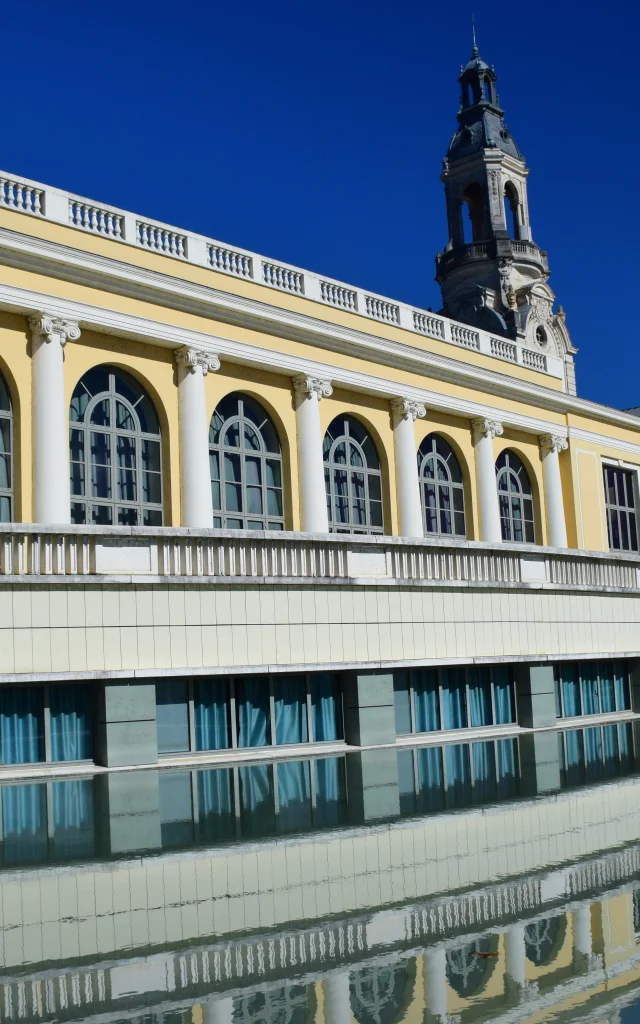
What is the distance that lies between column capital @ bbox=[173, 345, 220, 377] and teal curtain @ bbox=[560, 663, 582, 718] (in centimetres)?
1116

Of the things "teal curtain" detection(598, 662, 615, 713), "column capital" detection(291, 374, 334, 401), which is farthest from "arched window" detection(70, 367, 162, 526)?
"teal curtain" detection(598, 662, 615, 713)

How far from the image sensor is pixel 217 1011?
5.95 meters

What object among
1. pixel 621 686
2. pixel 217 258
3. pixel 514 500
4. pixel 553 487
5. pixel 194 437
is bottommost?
pixel 621 686

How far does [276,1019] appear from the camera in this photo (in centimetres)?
585

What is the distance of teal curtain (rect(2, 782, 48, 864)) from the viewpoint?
412 inches

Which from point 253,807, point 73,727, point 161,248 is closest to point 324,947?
point 253,807

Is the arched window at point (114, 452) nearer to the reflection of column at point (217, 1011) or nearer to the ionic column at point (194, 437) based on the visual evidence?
the ionic column at point (194, 437)

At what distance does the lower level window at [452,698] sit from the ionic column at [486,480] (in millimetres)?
12818

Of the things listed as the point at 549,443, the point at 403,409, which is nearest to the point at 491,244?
the point at 549,443

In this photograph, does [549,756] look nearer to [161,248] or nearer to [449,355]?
[161,248]

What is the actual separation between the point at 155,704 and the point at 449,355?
20.8 m

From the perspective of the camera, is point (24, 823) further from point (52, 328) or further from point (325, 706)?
point (52, 328)

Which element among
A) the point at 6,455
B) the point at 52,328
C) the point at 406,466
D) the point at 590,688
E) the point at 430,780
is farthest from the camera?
the point at 406,466

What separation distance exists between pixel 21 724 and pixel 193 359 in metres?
12.4
